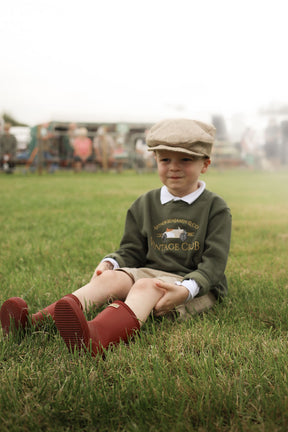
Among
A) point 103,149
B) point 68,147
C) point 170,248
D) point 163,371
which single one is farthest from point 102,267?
point 68,147

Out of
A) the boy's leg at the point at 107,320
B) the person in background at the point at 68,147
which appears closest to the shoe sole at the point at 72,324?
the boy's leg at the point at 107,320

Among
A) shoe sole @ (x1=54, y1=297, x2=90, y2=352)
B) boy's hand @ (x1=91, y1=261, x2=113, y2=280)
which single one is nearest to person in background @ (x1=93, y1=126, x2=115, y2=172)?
boy's hand @ (x1=91, y1=261, x2=113, y2=280)

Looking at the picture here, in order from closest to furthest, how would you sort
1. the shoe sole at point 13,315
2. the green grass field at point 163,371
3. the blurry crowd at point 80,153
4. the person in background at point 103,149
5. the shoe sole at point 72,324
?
the green grass field at point 163,371
the shoe sole at point 72,324
the shoe sole at point 13,315
the blurry crowd at point 80,153
the person in background at point 103,149

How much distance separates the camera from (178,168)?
7.22 feet

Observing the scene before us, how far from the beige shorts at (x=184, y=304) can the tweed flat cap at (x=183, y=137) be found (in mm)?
581

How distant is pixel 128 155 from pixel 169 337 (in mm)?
16275

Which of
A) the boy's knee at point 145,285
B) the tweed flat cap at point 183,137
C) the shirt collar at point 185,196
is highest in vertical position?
the tweed flat cap at point 183,137

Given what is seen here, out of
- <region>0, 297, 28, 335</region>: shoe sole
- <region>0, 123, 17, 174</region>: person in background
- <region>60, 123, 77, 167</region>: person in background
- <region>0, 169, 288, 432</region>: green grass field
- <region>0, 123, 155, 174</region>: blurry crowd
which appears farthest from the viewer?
<region>60, 123, 77, 167</region>: person in background

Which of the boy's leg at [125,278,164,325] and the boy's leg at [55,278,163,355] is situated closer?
the boy's leg at [55,278,163,355]

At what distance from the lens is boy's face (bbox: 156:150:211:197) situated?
Answer: 219 centimetres

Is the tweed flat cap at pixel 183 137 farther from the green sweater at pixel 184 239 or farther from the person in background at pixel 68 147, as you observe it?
the person in background at pixel 68 147

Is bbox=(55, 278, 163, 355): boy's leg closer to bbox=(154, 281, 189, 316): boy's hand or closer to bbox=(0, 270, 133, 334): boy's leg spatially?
bbox=(154, 281, 189, 316): boy's hand

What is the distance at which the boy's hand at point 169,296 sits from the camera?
6.44ft

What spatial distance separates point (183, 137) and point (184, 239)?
49 cm
